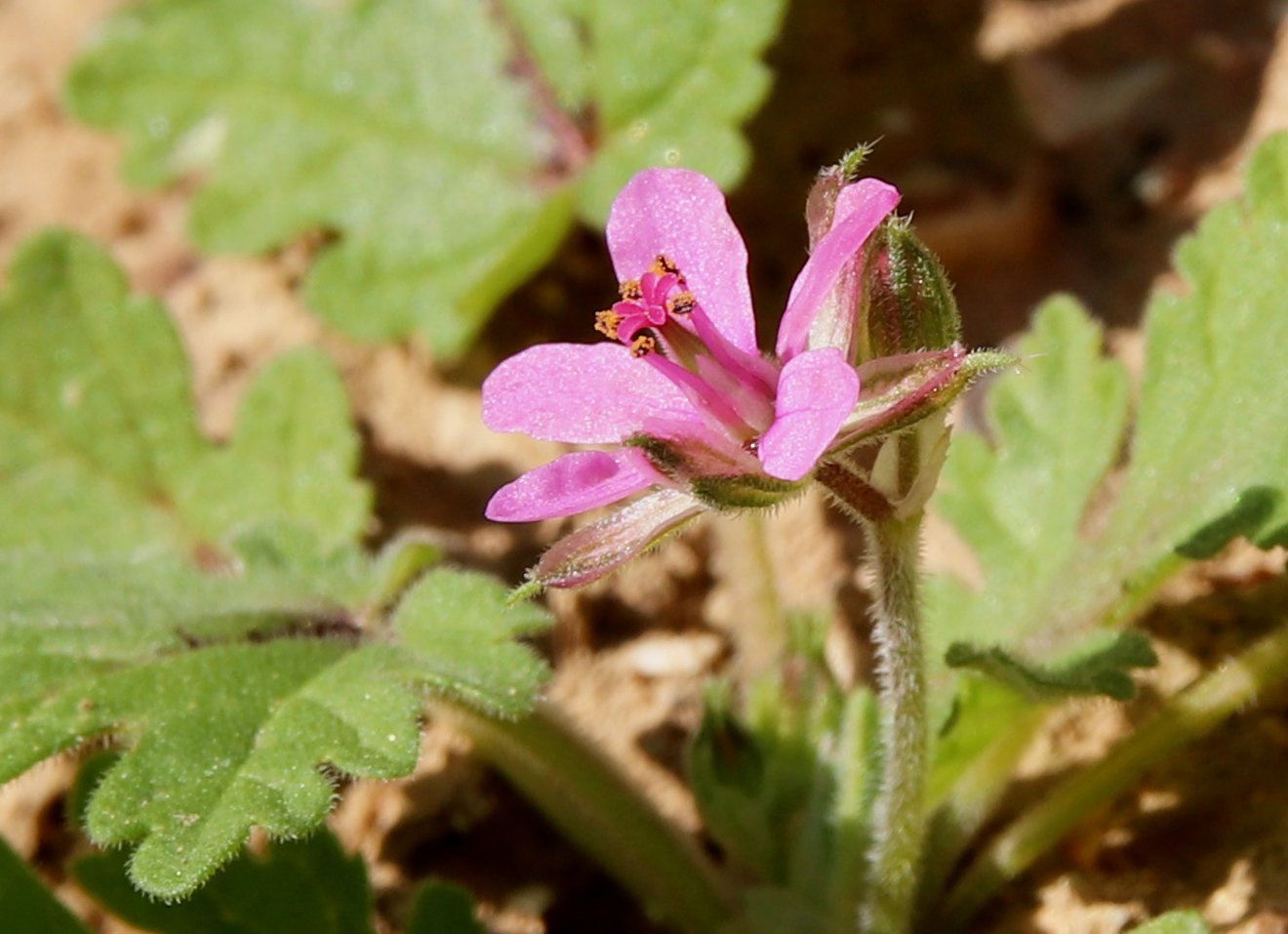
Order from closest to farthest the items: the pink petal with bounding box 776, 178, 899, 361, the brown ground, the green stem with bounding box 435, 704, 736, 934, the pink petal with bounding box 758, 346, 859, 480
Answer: the pink petal with bounding box 758, 346, 859, 480 < the pink petal with bounding box 776, 178, 899, 361 < the green stem with bounding box 435, 704, 736, 934 < the brown ground

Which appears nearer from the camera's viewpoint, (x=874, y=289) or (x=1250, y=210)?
(x=874, y=289)

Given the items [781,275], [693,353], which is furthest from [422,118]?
[693,353]

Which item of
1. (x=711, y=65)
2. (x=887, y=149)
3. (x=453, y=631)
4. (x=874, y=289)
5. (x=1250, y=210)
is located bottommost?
(x=453, y=631)

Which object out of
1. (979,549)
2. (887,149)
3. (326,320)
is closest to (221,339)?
(326,320)

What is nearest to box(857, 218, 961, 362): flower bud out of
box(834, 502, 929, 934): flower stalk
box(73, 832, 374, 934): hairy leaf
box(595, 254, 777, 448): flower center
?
box(595, 254, 777, 448): flower center

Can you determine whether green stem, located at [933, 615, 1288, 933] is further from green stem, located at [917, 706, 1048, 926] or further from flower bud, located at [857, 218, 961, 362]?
flower bud, located at [857, 218, 961, 362]

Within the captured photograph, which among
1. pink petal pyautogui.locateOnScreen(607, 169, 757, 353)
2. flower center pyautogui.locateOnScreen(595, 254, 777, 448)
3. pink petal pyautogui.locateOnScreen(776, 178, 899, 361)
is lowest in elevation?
flower center pyautogui.locateOnScreen(595, 254, 777, 448)

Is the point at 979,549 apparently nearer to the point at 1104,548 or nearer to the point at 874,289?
the point at 1104,548
